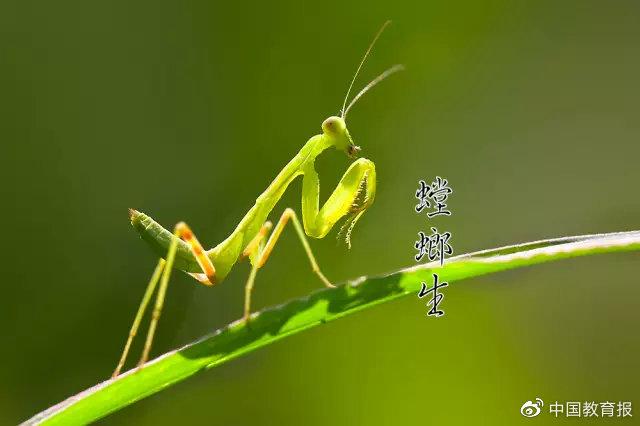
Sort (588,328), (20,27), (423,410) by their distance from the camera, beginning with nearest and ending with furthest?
1. (423,410)
2. (588,328)
3. (20,27)

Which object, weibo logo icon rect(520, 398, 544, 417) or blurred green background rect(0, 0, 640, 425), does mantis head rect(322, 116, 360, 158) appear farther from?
weibo logo icon rect(520, 398, 544, 417)

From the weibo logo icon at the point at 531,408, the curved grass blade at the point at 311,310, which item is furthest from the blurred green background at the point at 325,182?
the curved grass blade at the point at 311,310

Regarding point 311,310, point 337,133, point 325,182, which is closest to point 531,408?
point 325,182

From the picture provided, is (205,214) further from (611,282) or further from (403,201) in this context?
(611,282)

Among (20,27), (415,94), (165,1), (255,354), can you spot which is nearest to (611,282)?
(415,94)

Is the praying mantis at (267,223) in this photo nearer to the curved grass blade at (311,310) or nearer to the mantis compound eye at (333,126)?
the mantis compound eye at (333,126)

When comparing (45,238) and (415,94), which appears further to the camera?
(415,94)

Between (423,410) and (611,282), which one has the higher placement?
(611,282)

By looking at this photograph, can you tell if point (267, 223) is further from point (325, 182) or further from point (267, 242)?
point (325, 182)
